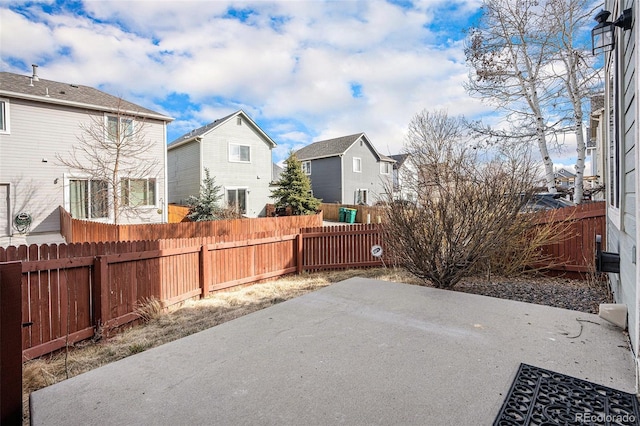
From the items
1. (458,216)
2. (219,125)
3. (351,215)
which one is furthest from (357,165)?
(458,216)

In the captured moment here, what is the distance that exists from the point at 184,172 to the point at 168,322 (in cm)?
1515

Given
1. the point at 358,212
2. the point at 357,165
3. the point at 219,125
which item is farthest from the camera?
the point at 357,165

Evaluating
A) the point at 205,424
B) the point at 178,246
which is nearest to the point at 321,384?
the point at 205,424

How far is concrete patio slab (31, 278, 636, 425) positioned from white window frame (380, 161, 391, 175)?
964 inches

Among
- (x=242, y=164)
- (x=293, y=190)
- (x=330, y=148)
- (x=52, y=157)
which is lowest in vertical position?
(x=293, y=190)

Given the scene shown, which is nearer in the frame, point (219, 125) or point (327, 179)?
point (219, 125)

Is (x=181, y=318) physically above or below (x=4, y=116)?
below

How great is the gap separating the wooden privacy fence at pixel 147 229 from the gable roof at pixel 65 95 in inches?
163

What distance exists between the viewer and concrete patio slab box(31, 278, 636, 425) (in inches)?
71.4

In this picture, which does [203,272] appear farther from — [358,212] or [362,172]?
[362,172]

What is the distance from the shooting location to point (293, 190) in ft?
59.4

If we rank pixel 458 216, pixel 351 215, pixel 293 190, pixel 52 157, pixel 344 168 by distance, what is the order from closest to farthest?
pixel 458 216, pixel 52 157, pixel 293 190, pixel 351 215, pixel 344 168

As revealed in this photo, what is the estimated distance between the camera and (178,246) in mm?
5695

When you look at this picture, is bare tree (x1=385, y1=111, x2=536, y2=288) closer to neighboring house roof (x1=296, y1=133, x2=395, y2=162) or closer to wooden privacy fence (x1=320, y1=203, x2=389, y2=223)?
wooden privacy fence (x1=320, y1=203, x2=389, y2=223)
